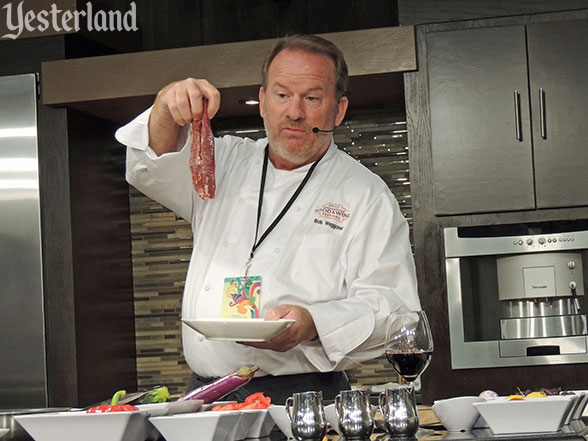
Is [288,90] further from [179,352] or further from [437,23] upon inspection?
[179,352]

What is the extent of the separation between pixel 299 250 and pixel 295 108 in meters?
0.36

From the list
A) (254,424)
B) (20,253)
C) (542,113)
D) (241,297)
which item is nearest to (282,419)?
(254,424)

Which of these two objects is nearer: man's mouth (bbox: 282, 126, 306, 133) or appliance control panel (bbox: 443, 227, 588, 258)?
man's mouth (bbox: 282, 126, 306, 133)

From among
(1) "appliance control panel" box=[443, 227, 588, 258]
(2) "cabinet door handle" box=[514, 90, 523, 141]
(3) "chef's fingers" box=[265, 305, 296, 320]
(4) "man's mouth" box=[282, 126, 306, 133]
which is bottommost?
(3) "chef's fingers" box=[265, 305, 296, 320]

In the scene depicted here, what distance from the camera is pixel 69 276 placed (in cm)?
358

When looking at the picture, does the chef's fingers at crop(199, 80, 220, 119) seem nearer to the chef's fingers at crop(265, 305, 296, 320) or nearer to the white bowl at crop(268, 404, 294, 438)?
the chef's fingers at crop(265, 305, 296, 320)

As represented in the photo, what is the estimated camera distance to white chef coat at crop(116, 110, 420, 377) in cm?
219

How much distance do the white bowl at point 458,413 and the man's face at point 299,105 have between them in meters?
1.11

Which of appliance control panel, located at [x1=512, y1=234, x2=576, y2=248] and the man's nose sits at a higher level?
the man's nose

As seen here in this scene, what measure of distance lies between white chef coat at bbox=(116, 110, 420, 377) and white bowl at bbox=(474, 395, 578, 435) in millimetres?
769

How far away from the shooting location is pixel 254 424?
150 centimetres

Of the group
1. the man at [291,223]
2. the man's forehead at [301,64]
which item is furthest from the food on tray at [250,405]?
the man's forehead at [301,64]

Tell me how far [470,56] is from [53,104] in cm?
153

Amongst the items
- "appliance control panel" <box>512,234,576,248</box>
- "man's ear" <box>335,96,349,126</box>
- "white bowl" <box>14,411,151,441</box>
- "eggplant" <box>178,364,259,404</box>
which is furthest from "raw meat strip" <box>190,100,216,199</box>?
"appliance control panel" <box>512,234,576,248</box>
